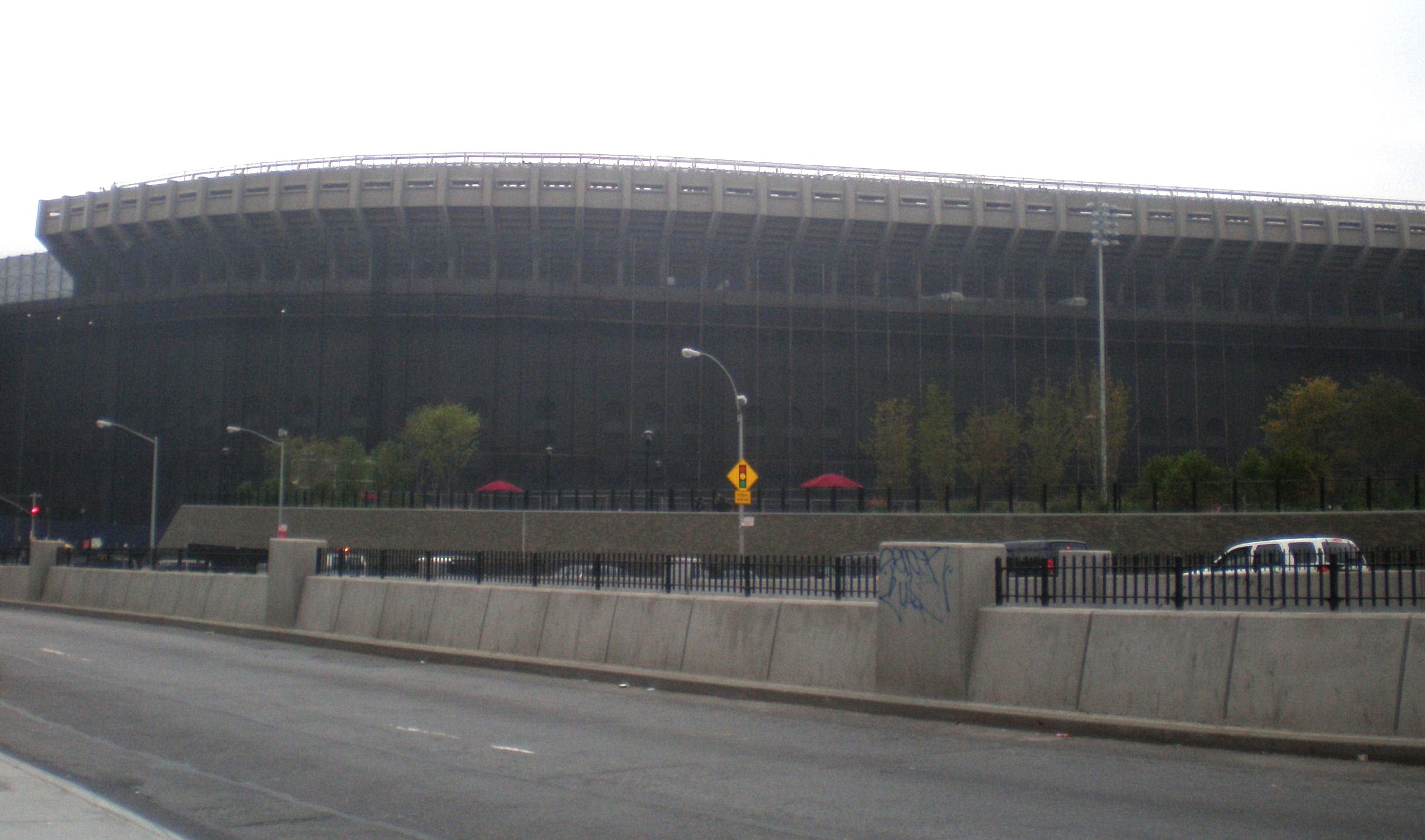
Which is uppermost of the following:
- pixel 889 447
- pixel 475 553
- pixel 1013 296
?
pixel 1013 296

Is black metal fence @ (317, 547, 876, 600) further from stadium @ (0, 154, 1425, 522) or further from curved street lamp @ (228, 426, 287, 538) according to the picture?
stadium @ (0, 154, 1425, 522)

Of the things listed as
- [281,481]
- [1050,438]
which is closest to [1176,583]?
[1050,438]

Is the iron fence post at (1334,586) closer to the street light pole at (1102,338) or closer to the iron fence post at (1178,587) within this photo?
the iron fence post at (1178,587)

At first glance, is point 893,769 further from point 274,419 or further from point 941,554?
point 274,419

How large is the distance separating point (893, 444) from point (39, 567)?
→ 40195mm

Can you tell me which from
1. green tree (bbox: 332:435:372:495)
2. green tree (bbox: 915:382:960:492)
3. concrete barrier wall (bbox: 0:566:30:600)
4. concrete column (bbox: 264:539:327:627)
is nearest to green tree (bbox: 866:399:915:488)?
green tree (bbox: 915:382:960:492)

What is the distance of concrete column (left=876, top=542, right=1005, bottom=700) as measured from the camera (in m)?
14.0

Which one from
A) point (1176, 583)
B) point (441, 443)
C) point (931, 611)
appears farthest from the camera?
point (441, 443)

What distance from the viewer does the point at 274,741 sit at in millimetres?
12469

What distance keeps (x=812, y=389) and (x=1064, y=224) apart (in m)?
17.3

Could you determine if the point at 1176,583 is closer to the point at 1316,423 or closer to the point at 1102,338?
the point at 1102,338

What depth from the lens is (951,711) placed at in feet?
45.2

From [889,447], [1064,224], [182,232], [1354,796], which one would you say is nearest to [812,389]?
[889,447]

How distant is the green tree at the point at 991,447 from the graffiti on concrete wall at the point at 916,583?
154 feet
